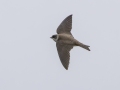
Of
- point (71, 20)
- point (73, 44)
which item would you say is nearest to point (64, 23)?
point (71, 20)

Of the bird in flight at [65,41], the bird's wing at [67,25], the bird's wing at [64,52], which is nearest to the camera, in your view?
the bird's wing at [64,52]

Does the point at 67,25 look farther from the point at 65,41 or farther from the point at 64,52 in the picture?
the point at 64,52

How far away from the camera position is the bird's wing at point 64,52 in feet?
25.1

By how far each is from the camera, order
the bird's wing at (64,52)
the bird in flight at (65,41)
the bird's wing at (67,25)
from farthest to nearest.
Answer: the bird's wing at (67,25)
the bird in flight at (65,41)
the bird's wing at (64,52)

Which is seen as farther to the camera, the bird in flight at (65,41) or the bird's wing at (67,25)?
the bird's wing at (67,25)

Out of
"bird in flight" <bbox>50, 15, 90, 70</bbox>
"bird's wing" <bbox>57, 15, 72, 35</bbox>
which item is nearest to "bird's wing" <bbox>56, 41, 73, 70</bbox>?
"bird in flight" <bbox>50, 15, 90, 70</bbox>

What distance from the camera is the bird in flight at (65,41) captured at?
7.79 meters

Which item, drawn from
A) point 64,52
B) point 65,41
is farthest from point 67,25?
point 64,52

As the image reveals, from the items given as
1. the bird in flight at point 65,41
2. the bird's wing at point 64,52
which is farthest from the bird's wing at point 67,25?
the bird's wing at point 64,52

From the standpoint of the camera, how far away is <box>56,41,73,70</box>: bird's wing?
301 inches

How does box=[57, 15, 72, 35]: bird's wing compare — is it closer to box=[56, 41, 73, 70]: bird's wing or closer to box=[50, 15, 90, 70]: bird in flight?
box=[50, 15, 90, 70]: bird in flight

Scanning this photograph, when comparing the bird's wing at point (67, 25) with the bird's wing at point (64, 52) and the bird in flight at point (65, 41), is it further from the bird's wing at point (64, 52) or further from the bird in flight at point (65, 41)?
the bird's wing at point (64, 52)

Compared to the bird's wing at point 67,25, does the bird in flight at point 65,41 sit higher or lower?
lower

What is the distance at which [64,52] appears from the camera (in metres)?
8.01
